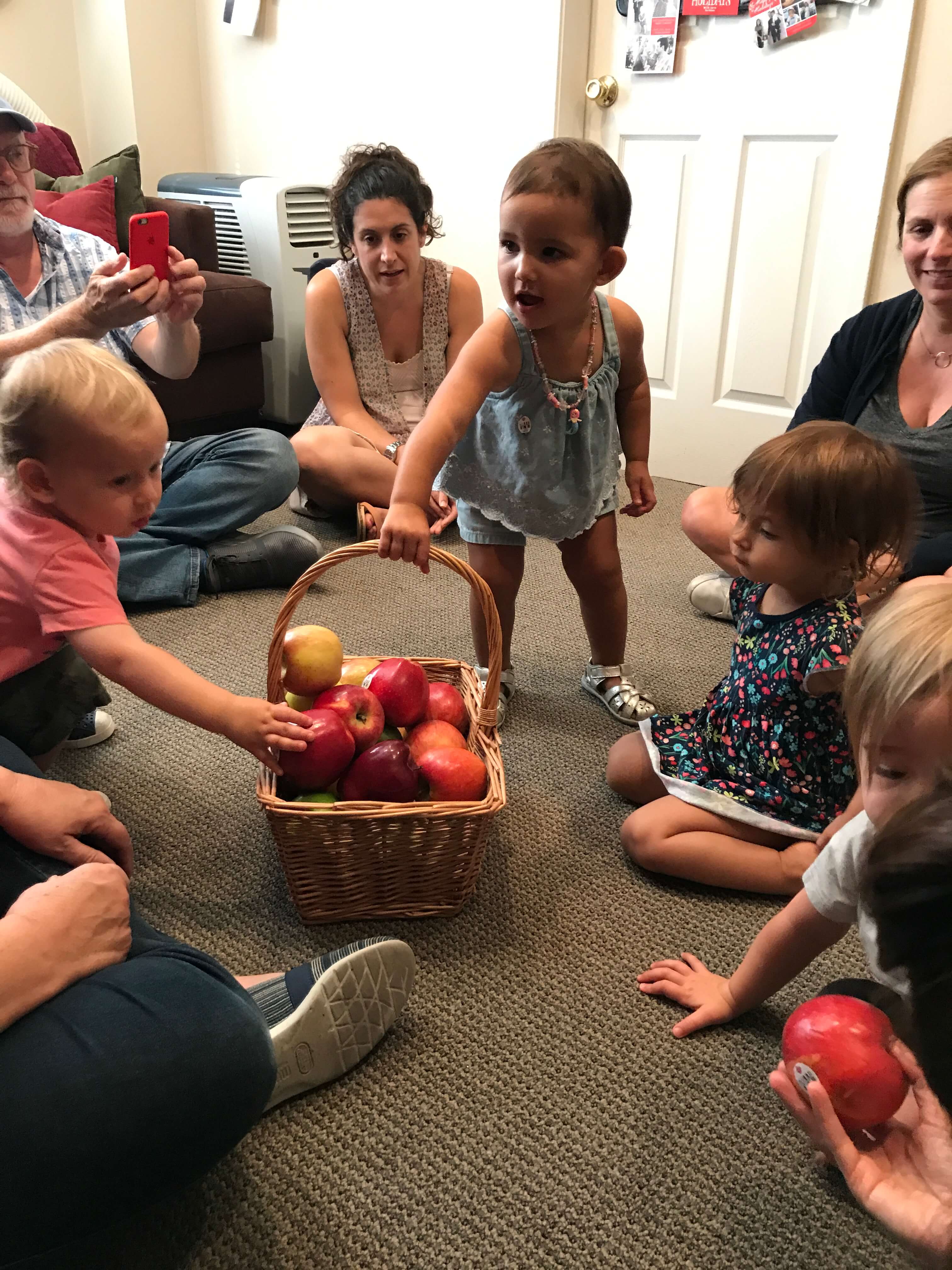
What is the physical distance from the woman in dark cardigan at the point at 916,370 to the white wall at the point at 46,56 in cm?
287

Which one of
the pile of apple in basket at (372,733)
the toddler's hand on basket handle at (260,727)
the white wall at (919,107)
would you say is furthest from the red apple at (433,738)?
the white wall at (919,107)

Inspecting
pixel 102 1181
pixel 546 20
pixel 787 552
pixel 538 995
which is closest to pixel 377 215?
pixel 546 20

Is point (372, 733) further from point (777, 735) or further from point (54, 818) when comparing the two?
point (777, 735)

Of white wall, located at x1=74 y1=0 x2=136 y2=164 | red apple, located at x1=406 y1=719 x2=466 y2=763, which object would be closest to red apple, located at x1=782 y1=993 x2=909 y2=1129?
red apple, located at x1=406 y1=719 x2=466 y2=763

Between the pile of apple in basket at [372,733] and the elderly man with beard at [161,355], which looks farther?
the elderly man with beard at [161,355]

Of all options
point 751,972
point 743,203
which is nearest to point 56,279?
point 751,972

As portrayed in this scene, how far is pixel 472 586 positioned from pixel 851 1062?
66 centimetres

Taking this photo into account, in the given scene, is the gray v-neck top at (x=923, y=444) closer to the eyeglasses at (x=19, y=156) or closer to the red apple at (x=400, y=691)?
the red apple at (x=400, y=691)

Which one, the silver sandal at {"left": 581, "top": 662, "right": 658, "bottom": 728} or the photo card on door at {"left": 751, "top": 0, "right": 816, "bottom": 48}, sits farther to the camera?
the photo card on door at {"left": 751, "top": 0, "right": 816, "bottom": 48}

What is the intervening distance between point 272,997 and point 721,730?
2.13 ft

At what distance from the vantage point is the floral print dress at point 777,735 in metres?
1.14

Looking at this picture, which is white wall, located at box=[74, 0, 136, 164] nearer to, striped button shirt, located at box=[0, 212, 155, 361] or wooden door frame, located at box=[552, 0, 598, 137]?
wooden door frame, located at box=[552, 0, 598, 137]

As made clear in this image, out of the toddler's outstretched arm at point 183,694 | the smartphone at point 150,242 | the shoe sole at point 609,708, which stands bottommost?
the shoe sole at point 609,708

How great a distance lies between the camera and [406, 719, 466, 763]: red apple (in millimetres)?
1172
